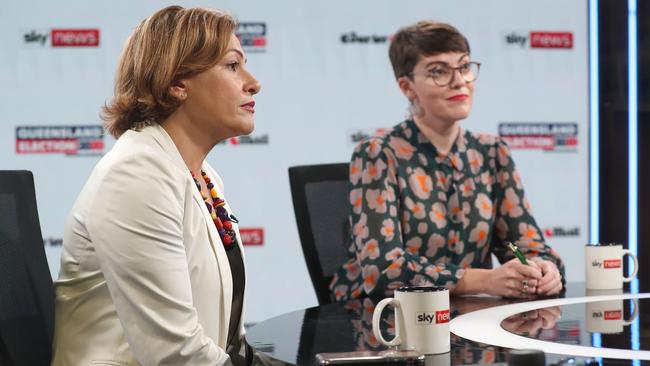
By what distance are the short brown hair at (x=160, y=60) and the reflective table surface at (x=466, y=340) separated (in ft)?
1.68

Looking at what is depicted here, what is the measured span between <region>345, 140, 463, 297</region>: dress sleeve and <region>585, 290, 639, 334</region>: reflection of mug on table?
1.27 ft

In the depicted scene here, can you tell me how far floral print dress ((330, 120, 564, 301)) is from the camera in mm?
2461

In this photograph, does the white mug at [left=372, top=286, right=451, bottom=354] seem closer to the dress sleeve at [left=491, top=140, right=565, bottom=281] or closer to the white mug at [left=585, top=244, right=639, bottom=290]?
the white mug at [left=585, top=244, right=639, bottom=290]

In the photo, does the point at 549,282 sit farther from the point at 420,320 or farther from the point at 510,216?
the point at 420,320

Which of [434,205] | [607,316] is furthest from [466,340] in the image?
[434,205]

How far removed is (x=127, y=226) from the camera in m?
1.59

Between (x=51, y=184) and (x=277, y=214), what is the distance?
1.13m

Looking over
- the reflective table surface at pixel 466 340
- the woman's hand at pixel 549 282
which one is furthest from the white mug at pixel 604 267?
the reflective table surface at pixel 466 340

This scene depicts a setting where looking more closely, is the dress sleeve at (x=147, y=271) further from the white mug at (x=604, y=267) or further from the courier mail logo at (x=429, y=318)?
the white mug at (x=604, y=267)

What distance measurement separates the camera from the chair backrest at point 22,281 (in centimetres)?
168

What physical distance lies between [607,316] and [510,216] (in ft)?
2.92

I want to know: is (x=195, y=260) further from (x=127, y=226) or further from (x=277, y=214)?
(x=277, y=214)

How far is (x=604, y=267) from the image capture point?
2207 mm

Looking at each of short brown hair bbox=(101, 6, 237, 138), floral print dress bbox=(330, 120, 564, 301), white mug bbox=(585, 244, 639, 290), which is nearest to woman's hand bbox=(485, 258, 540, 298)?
white mug bbox=(585, 244, 639, 290)
